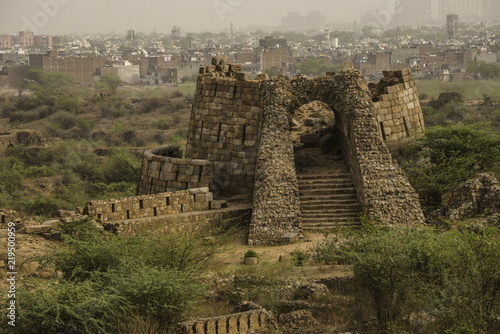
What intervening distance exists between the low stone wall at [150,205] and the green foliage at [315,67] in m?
84.0

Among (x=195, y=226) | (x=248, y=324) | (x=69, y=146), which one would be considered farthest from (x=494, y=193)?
(x=69, y=146)

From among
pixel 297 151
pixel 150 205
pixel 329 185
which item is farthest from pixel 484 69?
pixel 150 205

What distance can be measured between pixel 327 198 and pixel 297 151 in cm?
337

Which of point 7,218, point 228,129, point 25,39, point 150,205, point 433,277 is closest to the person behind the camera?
point 433,277

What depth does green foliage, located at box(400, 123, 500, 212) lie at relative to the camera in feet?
73.3

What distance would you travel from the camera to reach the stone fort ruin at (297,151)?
20.2 m

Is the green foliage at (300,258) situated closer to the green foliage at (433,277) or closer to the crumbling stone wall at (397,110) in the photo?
the green foliage at (433,277)

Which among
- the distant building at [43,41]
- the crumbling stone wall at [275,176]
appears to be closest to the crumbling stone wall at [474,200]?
the crumbling stone wall at [275,176]

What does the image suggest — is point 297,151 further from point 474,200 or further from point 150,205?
point 474,200

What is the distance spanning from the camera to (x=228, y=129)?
24.0 m

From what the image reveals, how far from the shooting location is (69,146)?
5634 cm

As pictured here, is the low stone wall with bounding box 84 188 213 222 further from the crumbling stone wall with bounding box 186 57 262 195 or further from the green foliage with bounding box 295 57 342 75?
the green foliage with bounding box 295 57 342 75

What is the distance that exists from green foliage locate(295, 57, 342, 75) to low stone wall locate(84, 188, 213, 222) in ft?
275

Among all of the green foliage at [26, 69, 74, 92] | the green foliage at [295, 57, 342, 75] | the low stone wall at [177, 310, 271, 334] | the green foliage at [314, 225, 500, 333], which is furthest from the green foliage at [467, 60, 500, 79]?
the low stone wall at [177, 310, 271, 334]
